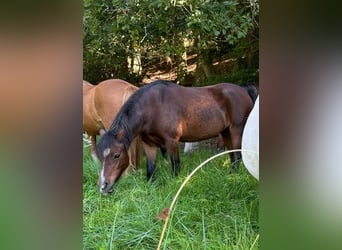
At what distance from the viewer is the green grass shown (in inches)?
36.1

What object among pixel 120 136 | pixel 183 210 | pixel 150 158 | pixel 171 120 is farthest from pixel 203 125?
pixel 183 210

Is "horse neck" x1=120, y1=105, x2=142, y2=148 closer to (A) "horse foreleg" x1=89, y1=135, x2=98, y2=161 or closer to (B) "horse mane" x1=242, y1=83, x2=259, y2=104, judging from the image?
(A) "horse foreleg" x1=89, y1=135, x2=98, y2=161

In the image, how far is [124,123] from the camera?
1.27m

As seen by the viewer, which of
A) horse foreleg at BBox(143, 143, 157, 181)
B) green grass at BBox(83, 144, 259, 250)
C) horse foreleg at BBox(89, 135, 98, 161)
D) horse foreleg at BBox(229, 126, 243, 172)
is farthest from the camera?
horse foreleg at BBox(143, 143, 157, 181)

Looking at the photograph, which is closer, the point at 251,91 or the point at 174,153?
the point at 251,91

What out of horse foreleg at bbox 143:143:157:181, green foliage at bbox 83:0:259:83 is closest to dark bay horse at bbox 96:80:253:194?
horse foreleg at bbox 143:143:157:181

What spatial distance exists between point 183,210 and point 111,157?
13.6 inches

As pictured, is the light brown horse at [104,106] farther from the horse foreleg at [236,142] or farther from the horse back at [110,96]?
the horse foreleg at [236,142]

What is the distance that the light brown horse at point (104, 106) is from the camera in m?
1.24

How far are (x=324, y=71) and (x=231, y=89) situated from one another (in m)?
0.74

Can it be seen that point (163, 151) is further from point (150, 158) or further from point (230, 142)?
point (230, 142)

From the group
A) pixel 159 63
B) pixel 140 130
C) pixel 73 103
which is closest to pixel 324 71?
pixel 73 103

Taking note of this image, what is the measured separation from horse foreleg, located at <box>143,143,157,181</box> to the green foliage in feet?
0.88

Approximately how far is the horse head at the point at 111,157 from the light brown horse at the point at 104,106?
3 cm
